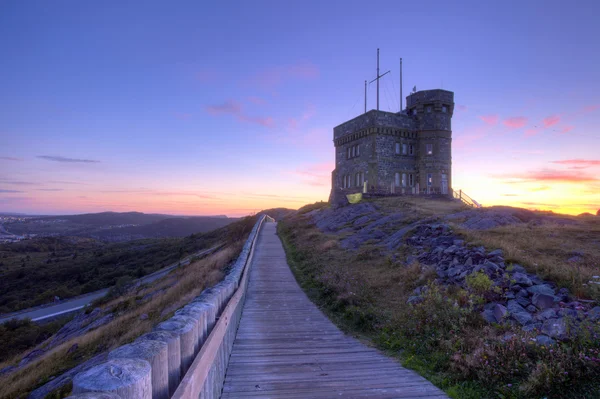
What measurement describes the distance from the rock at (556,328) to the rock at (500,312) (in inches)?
33.4

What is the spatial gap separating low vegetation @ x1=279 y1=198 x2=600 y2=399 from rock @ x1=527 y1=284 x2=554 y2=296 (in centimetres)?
40

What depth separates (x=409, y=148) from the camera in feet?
134

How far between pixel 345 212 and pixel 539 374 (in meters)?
26.8

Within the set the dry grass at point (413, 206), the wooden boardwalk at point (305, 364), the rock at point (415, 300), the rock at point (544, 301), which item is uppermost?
the dry grass at point (413, 206)

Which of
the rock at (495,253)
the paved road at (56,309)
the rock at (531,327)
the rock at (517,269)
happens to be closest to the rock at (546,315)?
the rock at (531,327)

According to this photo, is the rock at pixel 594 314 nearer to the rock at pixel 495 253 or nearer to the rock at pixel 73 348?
the rock at pixel 495 253

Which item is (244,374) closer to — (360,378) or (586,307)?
(360,378)

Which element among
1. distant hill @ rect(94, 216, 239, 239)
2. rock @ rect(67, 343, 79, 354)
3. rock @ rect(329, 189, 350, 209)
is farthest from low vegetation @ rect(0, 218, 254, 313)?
distant hill @ rect(94, 216, 239, 239)

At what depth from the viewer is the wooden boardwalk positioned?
4.93 meters

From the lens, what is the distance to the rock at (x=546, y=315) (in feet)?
21.7

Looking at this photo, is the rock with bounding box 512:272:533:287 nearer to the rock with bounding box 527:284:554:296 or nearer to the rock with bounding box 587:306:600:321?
the rock with bounding box 527:284:554:296

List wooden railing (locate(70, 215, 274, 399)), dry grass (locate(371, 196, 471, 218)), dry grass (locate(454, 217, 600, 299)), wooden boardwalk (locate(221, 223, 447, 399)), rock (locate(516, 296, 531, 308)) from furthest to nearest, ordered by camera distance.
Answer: dry grass (locate(371, 196, 471, 218)) < dry grass (locate(454, 217, 600, 299)) < rock (locate(516, 296, 531, 308)) < wooden boardwalk (locate(221, 223, 447, 399)) < wooden railing (locate(70, 215, 274, 399))

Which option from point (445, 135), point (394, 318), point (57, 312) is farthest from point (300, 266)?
point (445, 135)

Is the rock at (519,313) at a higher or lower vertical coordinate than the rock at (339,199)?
lower
